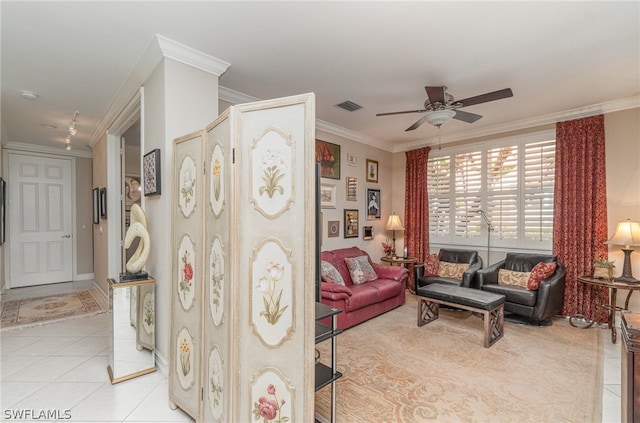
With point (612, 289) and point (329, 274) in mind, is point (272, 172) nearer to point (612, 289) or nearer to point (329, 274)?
point (329, 274)

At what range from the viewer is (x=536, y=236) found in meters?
4.30

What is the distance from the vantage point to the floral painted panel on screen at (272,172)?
4.63ft

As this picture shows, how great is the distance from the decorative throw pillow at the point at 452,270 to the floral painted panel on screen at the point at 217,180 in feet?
13.3

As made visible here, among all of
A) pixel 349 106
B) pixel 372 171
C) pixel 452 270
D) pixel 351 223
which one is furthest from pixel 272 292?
pixel 372 171

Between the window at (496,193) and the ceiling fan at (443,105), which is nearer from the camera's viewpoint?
the ceiling fan at (443,105)

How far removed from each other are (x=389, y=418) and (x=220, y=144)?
2037 millimetres

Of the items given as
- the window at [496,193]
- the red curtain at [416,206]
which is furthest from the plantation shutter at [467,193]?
the red curtain at [416,206]

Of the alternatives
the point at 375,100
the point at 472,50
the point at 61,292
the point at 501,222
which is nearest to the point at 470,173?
the point at 501,222

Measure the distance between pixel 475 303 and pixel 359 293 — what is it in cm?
129

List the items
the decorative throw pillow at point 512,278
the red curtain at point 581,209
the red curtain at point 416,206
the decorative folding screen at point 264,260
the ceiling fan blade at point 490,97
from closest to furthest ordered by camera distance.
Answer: the decorative folding screen at point 264,260 → the ceiling fan blade at point 490,97 → the red curtain at point 581,209 → the decorative throw pillow at point 512,278 → the red curtain at point 416,206

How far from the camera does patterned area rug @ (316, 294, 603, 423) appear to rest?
6.72 ft

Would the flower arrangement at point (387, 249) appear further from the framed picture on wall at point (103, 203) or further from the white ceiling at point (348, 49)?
the framed picture on wall at point (103, 203)

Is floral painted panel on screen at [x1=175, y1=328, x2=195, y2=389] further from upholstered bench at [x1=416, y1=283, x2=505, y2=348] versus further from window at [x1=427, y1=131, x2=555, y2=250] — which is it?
window at [x1=427, y1=131, x2=555, y2=250]

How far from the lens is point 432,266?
4848 mm
